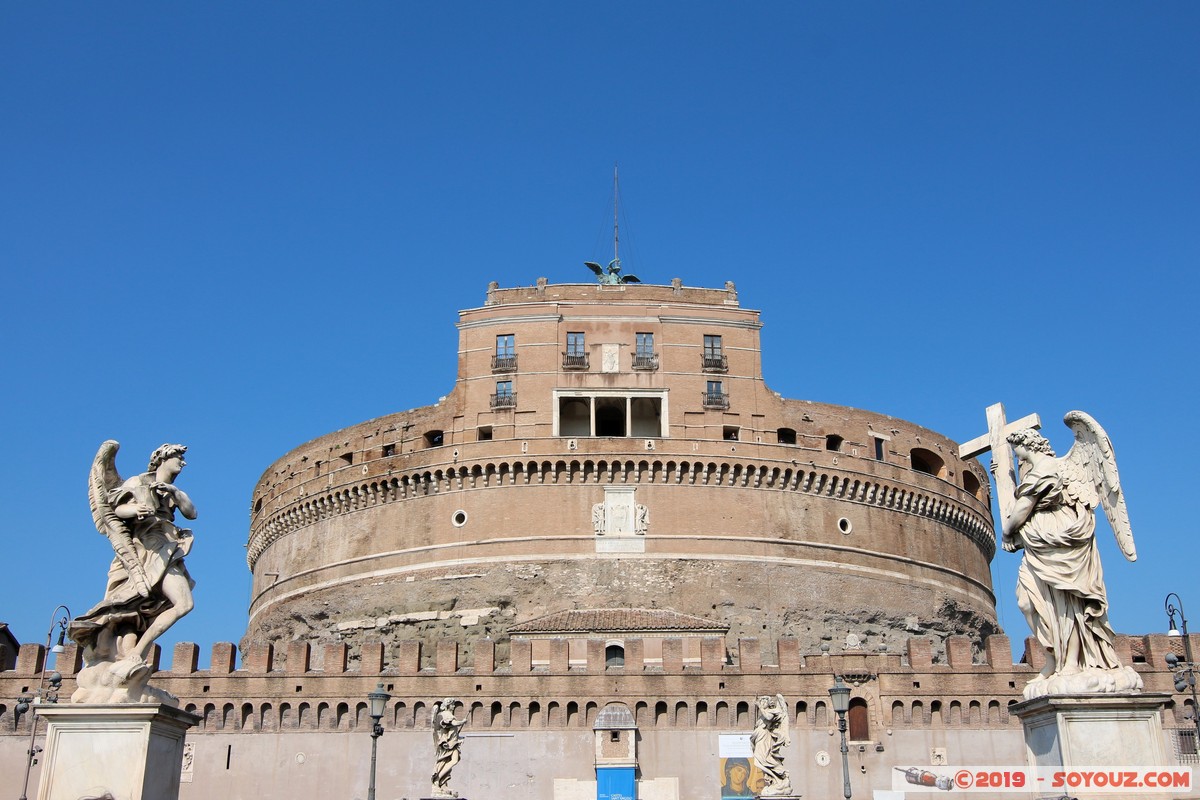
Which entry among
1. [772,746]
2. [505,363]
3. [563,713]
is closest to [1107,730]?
[772,746]

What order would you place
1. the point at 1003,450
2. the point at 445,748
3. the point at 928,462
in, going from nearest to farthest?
the point at 1003,450, the point at 445,748, the point at 928,462

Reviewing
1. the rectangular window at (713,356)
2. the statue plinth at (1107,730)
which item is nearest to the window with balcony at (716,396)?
the rectangular window at (713,356)

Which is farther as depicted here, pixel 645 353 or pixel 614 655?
pixel 645 353

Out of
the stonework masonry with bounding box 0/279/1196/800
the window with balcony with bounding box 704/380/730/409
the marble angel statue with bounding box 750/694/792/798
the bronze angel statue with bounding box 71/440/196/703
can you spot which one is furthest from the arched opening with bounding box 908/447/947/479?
the bronze angel statue with bounding box 71/440/196/703

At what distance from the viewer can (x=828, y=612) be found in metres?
40.8

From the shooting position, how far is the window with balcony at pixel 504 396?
4178 centimetres

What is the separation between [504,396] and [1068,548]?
34008mm

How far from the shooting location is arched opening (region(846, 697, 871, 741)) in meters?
32.8

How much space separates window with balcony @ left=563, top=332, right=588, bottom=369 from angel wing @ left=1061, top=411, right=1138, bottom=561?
1315 inches

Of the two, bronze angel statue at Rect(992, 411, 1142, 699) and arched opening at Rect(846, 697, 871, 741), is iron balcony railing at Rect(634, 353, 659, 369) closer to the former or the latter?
arched opening at Rect(846, 697, 871, 741)

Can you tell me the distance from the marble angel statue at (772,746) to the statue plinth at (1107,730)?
1371cm

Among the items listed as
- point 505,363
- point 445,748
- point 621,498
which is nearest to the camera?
point 445,748

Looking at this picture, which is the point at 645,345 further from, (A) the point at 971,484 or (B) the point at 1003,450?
(B) the point at 1003,450

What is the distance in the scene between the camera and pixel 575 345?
4256cm
